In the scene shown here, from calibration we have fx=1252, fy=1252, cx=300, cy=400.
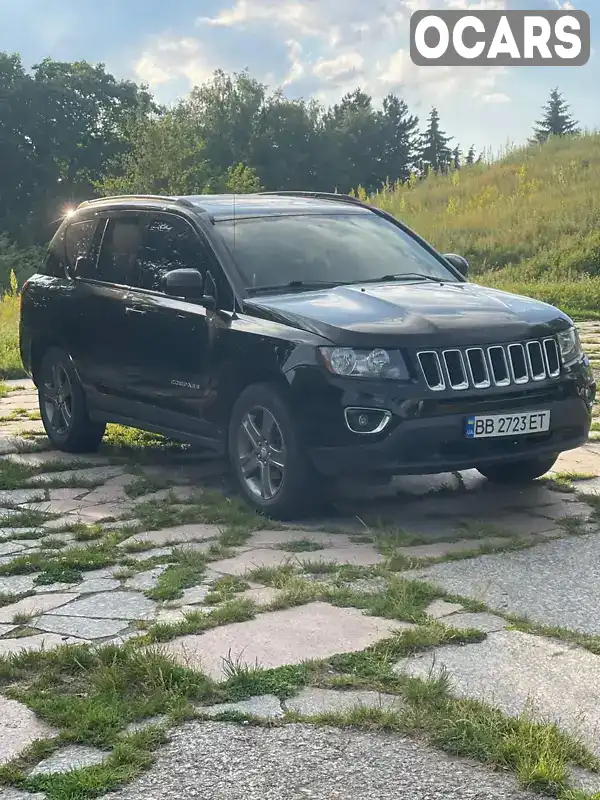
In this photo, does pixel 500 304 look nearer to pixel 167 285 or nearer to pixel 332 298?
pixel 332 298

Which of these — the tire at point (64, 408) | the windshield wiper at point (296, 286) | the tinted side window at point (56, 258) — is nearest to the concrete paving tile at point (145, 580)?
the windshield wiper at point (296, 286)

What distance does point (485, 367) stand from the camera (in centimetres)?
639

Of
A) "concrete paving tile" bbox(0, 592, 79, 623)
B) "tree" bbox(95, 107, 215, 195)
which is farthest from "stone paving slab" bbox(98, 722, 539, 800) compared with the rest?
"tree" bbox(95, 107, 215, 195)

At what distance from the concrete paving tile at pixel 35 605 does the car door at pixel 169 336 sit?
2214mm

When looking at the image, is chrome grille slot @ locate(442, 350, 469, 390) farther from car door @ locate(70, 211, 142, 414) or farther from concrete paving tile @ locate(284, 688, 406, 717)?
concrete paving tile @ locate(284, 688, 406, 717)

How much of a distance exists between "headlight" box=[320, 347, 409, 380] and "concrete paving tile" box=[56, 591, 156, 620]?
174 centimetres

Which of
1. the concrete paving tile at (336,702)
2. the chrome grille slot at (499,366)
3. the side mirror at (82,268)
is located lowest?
the concrete paving tile at (336,702)

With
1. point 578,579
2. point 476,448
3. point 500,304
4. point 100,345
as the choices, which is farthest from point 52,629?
point 100,345

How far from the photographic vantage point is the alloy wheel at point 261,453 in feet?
21.7

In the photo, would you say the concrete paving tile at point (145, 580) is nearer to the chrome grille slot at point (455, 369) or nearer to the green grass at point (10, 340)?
the chrome grille slot at point (455, 369)

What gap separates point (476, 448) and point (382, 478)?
501 millimetres

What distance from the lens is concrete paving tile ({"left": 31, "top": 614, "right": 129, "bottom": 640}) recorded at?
15.0ft

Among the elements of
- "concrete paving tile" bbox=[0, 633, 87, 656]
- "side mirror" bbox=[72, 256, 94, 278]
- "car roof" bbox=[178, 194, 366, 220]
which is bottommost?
"concrete paving tile" bbox=[0, 633, 87, 656]

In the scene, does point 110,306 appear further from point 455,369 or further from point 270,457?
point 455,369
